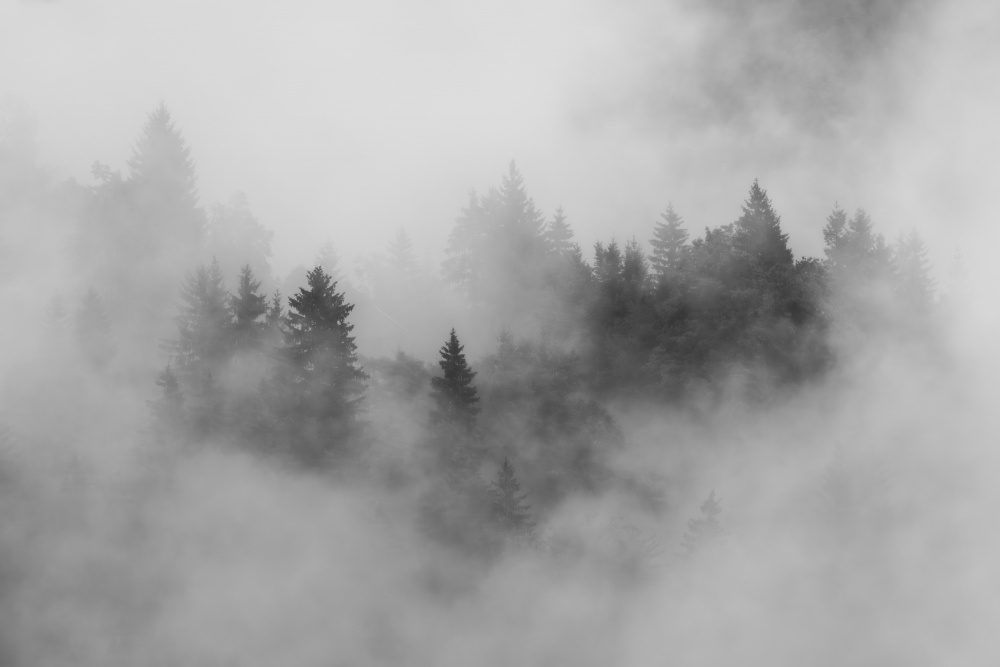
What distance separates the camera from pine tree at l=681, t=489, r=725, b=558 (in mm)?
57344

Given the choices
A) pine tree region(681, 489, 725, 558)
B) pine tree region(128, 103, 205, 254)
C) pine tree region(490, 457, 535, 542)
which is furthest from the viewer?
pine tree region(128, 103, 205, 254)

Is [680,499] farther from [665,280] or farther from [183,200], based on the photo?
[183,200]

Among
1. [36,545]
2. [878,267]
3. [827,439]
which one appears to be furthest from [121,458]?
[878,267]

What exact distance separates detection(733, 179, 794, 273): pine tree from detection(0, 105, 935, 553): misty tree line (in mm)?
109

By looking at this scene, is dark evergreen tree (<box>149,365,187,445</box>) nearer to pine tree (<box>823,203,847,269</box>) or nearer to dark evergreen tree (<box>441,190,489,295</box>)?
dark evergreen tree (<box>441,190,489,295</box>)

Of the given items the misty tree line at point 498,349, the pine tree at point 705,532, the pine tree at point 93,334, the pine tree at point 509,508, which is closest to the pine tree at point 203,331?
the misty tree line at point 498,349

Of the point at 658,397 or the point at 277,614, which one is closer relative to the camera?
the point at 277,614

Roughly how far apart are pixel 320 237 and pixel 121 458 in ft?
172

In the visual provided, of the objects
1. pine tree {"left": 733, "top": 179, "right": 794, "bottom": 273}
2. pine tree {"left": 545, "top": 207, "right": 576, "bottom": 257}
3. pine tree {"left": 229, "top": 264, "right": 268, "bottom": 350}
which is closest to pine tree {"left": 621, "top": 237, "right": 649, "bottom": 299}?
pine tree {"left": 733, "top": 179, "right": 794, "bottom": 273}

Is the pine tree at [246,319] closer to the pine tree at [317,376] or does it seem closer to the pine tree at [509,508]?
the pine tree at [317,376]

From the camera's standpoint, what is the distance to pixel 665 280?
6988 cm

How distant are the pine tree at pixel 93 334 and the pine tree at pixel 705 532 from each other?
40809 millimetres

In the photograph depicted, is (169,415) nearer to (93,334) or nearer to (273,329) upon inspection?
(273,329)

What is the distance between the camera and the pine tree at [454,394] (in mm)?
60156
